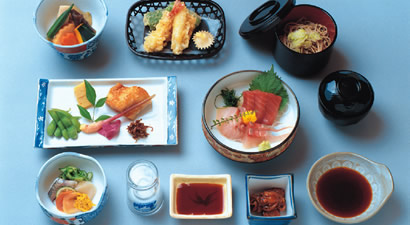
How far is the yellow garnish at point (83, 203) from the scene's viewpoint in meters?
2.45

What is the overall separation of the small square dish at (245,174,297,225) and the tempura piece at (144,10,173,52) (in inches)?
37.3

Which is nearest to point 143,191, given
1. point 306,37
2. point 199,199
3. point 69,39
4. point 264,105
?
point 199,199

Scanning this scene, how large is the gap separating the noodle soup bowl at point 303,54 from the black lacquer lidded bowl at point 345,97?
0.46ft

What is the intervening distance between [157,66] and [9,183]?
104cm

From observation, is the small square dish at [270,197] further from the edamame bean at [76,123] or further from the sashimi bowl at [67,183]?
the edamame bean at [76,123]

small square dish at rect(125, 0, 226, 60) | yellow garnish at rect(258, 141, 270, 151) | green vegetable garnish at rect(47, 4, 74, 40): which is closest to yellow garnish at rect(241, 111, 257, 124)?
yellow garnish at rect(258, 141, 270, 151)

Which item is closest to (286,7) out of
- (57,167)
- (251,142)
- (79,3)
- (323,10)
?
(323,10)

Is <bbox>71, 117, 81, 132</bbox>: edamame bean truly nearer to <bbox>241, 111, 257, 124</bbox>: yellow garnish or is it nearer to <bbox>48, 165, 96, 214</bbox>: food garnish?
<bbox>48, 165, 96, 214</bbox>: food garnish

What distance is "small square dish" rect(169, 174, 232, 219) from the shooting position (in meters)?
2.48

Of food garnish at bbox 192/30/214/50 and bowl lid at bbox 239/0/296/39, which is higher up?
bowl lid at bbox 239/0/296/39

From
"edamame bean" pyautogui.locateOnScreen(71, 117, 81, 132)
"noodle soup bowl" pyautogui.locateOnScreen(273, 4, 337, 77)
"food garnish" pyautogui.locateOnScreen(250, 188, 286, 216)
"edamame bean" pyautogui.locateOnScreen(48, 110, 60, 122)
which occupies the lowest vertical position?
"food garnish" pyautogui.locateOnScreen(250, 188, 286, 216)

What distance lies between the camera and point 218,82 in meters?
2.76

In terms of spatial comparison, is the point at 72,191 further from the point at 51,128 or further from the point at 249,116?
the point at 249,116

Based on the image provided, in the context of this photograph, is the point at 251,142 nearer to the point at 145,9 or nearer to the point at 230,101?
the point at 230,101
